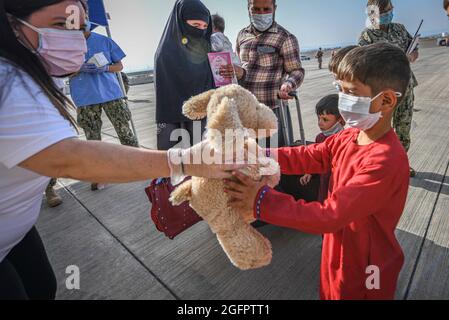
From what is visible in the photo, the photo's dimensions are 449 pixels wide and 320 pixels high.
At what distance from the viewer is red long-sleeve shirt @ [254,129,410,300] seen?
3.89 feet

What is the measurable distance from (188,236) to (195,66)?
1.53 meters

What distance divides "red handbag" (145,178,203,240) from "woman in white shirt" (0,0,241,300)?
60 centimetres

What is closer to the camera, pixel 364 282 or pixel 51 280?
pixel 364 282

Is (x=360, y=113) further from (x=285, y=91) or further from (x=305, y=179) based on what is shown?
(x=285, y=91)

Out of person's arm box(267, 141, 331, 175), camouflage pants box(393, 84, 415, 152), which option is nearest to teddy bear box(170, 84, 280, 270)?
person's arm box(267, 141, 331, 175)

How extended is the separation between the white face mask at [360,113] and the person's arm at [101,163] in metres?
0.75

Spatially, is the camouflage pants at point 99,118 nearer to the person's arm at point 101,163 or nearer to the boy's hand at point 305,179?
the boy's hand at point 305,179

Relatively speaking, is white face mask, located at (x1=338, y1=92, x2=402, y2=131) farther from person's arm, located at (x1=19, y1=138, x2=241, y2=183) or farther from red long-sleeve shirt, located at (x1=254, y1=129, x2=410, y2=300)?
person's arm, located at (x1=19, y1=138, x2=241, y2=183)

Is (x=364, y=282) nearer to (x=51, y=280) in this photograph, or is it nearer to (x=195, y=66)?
(x=51, y=280)

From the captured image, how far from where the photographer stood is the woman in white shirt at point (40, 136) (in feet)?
3.10

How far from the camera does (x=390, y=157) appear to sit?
1.25 metres
